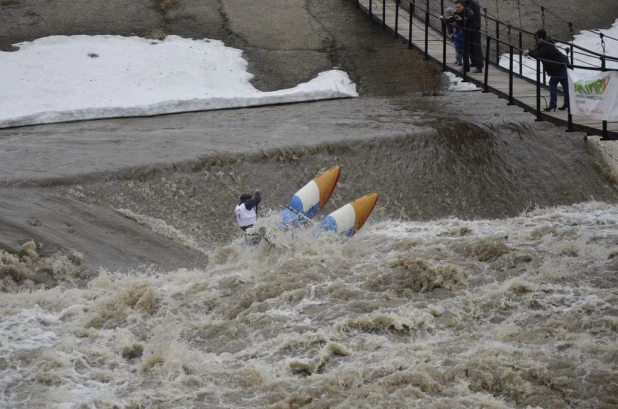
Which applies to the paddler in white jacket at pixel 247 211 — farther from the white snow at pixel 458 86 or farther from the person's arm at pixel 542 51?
the white snow at pixel 458 86

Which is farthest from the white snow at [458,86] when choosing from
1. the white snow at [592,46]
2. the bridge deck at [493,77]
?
the white snow at [592,46]

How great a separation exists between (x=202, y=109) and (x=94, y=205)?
543cm

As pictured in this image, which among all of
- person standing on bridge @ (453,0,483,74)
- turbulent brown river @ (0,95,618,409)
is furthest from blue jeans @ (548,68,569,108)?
person standing on bridge @ (453,0,483,74)

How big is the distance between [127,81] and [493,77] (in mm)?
7731

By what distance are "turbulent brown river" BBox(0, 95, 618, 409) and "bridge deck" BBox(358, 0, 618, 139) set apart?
28.4 inches

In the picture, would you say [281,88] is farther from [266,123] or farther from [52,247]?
[52,247]

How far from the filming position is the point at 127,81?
19.2 meters

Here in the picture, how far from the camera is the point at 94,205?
1325 cm

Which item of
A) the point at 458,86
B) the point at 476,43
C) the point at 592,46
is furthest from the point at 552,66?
the point at 592,46

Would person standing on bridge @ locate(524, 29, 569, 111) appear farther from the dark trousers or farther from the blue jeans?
the dark trousers

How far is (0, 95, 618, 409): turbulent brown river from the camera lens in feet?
27.8

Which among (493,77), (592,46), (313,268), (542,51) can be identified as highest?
(542,51)

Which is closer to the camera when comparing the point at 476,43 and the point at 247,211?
the point at 247,211

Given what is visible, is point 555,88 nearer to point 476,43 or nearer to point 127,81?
point 476,43
